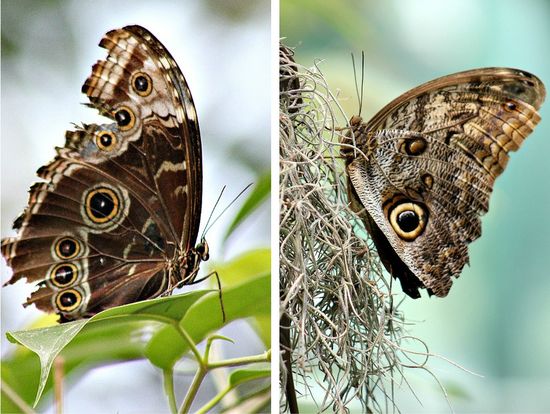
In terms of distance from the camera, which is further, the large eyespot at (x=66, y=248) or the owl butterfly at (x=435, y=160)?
the owl butterfly at (x=435, y=160)

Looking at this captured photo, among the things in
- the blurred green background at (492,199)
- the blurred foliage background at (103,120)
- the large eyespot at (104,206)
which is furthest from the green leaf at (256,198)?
the blurred green background at (492,199)

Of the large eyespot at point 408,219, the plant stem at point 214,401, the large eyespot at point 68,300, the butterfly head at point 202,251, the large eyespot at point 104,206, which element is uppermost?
the large eyespot at point 104,206

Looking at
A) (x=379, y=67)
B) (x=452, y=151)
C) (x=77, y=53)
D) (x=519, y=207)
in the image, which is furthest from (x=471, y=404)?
(x=77, y=53)

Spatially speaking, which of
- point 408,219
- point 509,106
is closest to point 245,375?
point 408,219

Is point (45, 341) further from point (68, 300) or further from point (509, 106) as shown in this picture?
point (509, 106)

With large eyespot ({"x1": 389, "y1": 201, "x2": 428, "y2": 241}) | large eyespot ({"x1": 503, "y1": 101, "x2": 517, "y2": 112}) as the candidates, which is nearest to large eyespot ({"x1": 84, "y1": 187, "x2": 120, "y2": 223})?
large eyespot ({"x1": 389, "y1": 201, "x2": 428, "y2": 241})

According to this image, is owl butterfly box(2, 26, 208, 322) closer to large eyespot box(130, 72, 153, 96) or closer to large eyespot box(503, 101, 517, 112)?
Result: large eyespot box(130, 72, 153, 96)

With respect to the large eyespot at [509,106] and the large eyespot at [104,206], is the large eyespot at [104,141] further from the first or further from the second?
the large eyespot at [509,106]
